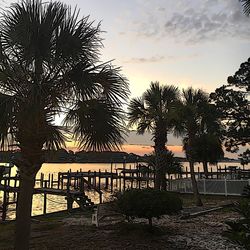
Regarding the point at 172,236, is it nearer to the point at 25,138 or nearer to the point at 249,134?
the point at 25,138

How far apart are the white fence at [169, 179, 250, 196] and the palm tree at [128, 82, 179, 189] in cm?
666

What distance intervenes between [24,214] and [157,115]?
12.5 meters

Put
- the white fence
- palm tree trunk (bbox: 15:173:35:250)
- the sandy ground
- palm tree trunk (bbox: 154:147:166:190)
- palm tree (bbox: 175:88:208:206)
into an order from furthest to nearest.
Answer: the white fence
palm tree trunk (bbox: 154:147:166:190)
palm tree (bbox: 175:88:208:206)
the sandy ground
palm tree trunk (bbox: 15:173:35:250)

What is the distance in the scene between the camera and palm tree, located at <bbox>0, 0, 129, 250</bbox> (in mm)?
6555

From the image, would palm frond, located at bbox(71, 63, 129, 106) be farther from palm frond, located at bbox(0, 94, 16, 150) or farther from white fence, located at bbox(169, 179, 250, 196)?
white fence, located at bbox(169, 179, 250, 196)

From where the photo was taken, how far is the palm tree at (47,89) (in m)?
6.55

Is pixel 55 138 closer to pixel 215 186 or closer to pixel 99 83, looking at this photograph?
pixel 99 83

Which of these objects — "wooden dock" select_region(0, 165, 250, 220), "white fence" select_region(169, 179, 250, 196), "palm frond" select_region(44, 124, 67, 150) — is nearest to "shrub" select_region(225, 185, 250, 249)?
"palm frond" select_region(44, 124, 67, 150)

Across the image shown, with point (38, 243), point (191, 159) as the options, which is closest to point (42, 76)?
point (38, 243)

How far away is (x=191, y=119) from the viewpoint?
716 inches

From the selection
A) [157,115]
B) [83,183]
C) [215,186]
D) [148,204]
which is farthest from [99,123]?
[215,186]

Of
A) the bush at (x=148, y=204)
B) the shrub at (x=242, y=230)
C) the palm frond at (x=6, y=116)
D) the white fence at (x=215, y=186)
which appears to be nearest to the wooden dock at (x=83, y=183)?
the white fence at (x=215, y=186)

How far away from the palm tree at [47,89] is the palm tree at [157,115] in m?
11.2

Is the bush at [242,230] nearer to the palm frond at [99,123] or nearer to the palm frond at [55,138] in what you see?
the palm frond at [99,123]
